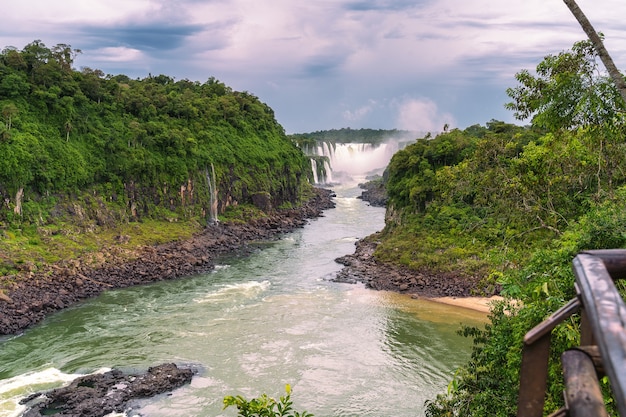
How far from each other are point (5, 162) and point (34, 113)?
8.75 m

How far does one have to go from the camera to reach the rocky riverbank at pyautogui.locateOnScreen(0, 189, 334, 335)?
2561cm

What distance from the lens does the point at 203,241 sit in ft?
143

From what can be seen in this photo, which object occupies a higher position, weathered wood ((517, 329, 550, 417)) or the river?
weathered wood ((517, 329, 550, 417))

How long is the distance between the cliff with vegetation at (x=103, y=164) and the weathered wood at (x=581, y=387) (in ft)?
106

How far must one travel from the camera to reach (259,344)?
2228cm

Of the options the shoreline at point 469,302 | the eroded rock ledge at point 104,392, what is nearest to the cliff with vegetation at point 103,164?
the eroded rock ledge at point 104,392

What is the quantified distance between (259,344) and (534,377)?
846 inches

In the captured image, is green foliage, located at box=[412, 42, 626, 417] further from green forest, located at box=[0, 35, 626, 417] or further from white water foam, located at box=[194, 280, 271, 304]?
white water foam, located at box=[194, 280, 271, 304]

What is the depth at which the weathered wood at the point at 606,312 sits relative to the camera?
107 cm

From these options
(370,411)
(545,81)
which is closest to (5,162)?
(370,411)

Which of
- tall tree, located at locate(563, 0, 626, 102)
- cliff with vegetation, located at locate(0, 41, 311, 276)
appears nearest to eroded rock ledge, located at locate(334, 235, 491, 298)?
cliff with vegetation, located at locate(0, 41, 311, 276)

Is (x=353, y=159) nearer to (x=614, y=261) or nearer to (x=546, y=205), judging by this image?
(x=546, y=205)

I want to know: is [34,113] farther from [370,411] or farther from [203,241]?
[370,411]

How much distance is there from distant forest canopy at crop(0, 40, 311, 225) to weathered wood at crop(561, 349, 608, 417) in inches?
1517
